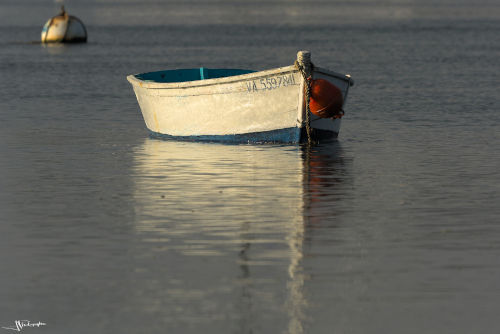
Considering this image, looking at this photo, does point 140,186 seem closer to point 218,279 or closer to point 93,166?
point 93,166

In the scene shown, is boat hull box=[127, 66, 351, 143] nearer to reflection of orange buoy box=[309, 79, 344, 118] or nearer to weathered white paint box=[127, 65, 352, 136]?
weathered white paint box=[127, 65, 352, 136]

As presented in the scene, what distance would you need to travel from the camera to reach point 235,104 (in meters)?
26.2

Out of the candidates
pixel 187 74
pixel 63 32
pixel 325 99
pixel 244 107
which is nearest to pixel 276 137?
pixel 244 107

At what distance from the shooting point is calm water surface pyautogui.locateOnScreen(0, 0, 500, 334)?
1092cm

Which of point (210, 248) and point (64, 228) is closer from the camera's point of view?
point (210, 248)

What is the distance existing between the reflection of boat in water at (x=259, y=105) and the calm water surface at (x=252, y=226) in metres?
0.61

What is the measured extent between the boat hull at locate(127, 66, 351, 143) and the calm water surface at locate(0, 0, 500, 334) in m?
0.58

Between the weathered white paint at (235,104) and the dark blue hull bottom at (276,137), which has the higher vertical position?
the weathered white paint at (235,104)

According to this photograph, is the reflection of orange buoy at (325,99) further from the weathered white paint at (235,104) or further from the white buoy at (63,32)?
the white buoy at (63,32)

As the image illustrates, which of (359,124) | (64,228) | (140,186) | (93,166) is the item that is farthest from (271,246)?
(359,124)

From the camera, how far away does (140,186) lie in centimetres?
1947

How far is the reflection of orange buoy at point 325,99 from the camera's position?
25.3 metres

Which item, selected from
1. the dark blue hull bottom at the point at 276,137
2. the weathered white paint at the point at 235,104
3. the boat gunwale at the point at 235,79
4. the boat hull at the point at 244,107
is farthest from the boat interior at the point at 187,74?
the dark blue hull bottom at the point at 276,137

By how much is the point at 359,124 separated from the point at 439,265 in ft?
62.6
